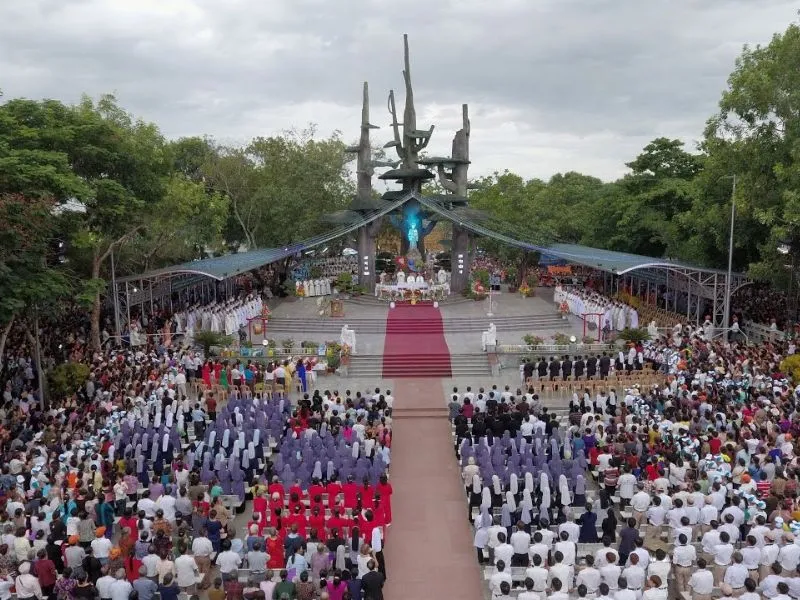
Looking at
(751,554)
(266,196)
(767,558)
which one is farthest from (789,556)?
(266,196)

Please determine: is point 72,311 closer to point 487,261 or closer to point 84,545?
point 84,545

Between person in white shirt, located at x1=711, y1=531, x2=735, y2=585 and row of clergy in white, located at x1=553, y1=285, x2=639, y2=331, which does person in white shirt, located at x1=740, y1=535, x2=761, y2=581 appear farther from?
row of clergy in white, located at x1=553, y1=285, x2=639, y2=331

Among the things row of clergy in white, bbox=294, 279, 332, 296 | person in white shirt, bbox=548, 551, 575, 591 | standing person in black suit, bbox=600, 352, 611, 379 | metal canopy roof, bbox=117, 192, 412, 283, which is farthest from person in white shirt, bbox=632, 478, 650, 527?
row of clergy in white, bbox=294, 279, 332, 296

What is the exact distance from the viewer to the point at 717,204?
84.0 ft

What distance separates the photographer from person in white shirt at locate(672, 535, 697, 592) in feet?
29.8

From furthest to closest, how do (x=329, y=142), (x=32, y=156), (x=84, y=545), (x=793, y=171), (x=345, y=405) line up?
(x=329, y=142) < (x=793, y=171) < (x=32, y=156) < (x=345, y=405) < (x=84, y=545)

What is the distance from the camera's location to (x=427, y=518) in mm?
12016

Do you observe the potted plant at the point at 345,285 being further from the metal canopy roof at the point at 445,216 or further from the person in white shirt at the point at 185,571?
the person in white shirt at the point at 185,571

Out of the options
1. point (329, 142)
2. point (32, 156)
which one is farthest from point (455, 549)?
point (329, 142)

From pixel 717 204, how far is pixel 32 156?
22858 millimetres

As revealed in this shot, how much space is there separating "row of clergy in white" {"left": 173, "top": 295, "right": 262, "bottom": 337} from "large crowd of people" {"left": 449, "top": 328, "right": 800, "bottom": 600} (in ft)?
39.2

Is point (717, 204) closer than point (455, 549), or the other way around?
point (455, 549)

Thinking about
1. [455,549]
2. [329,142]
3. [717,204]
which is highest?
[329,142]

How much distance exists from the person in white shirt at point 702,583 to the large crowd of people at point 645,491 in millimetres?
15
